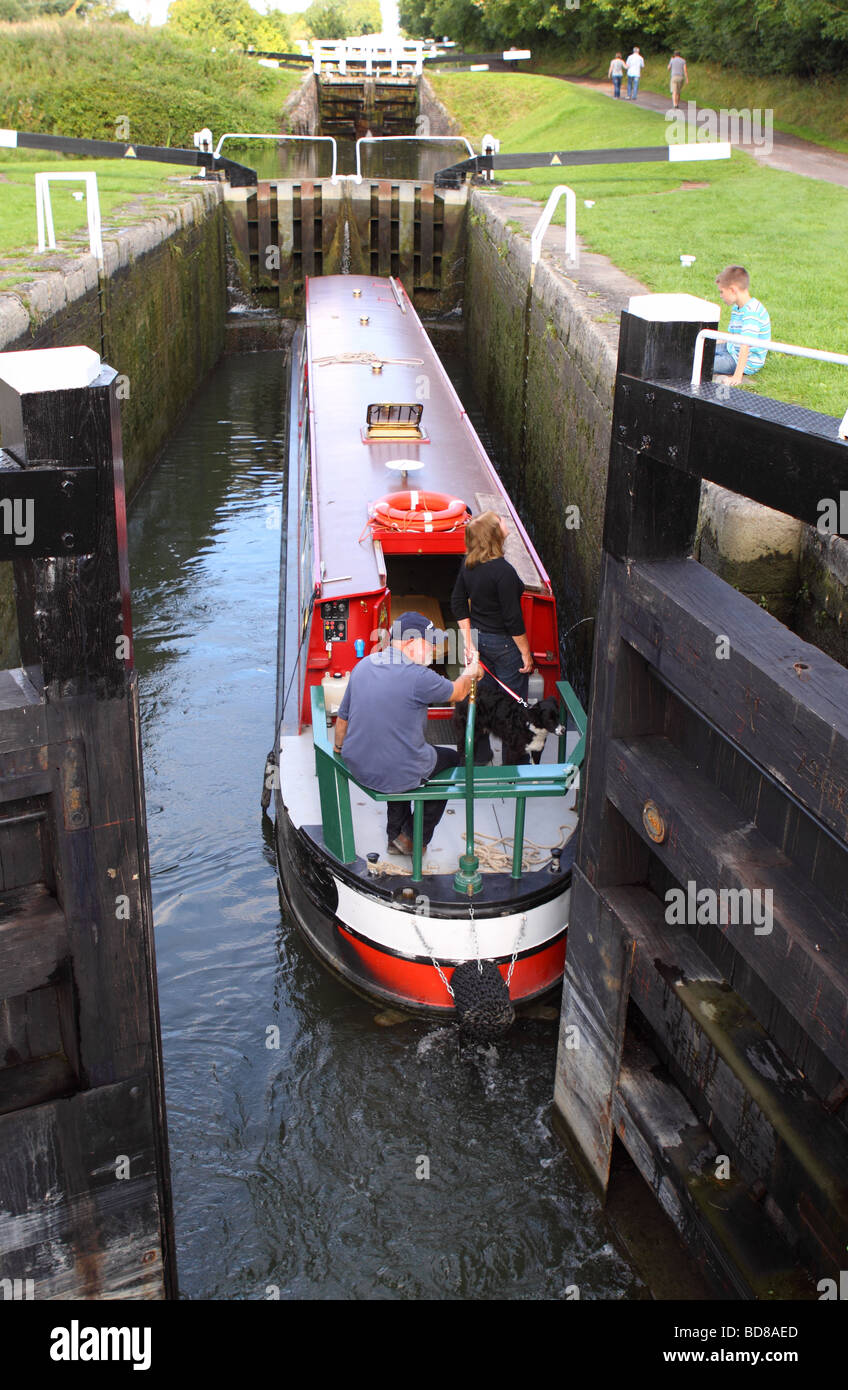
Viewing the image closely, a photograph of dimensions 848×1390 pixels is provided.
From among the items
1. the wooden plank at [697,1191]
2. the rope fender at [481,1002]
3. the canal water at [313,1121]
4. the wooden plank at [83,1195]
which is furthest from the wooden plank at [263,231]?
the wooden plank at [83,1195]

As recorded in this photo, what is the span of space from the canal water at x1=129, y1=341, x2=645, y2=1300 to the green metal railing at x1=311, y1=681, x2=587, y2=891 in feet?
3.64

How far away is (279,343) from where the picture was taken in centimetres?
2316

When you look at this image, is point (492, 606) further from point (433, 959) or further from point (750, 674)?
point (750, 674)

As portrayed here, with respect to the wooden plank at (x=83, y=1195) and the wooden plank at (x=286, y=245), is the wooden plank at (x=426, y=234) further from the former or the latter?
the wooden plank at (x=83, y=1195)

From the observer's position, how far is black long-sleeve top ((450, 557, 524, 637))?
22.0 ft

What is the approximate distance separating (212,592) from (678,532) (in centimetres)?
885

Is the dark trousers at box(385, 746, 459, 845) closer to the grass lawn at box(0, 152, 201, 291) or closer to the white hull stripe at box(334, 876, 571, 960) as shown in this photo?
the white hull stripe at box(334, 876, 571, 960)

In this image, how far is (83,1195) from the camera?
429 cm

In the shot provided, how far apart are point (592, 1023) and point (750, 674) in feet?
7.54

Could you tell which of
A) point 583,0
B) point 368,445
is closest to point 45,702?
point 368,445

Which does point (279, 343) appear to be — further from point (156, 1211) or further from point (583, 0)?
point (583, 0)

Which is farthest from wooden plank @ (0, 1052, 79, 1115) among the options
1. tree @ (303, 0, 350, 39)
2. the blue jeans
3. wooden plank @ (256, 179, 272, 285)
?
tree @ (303, 0, 350, 39)

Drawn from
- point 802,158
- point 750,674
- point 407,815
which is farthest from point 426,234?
point 750,674

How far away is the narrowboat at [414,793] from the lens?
648 centimetres
